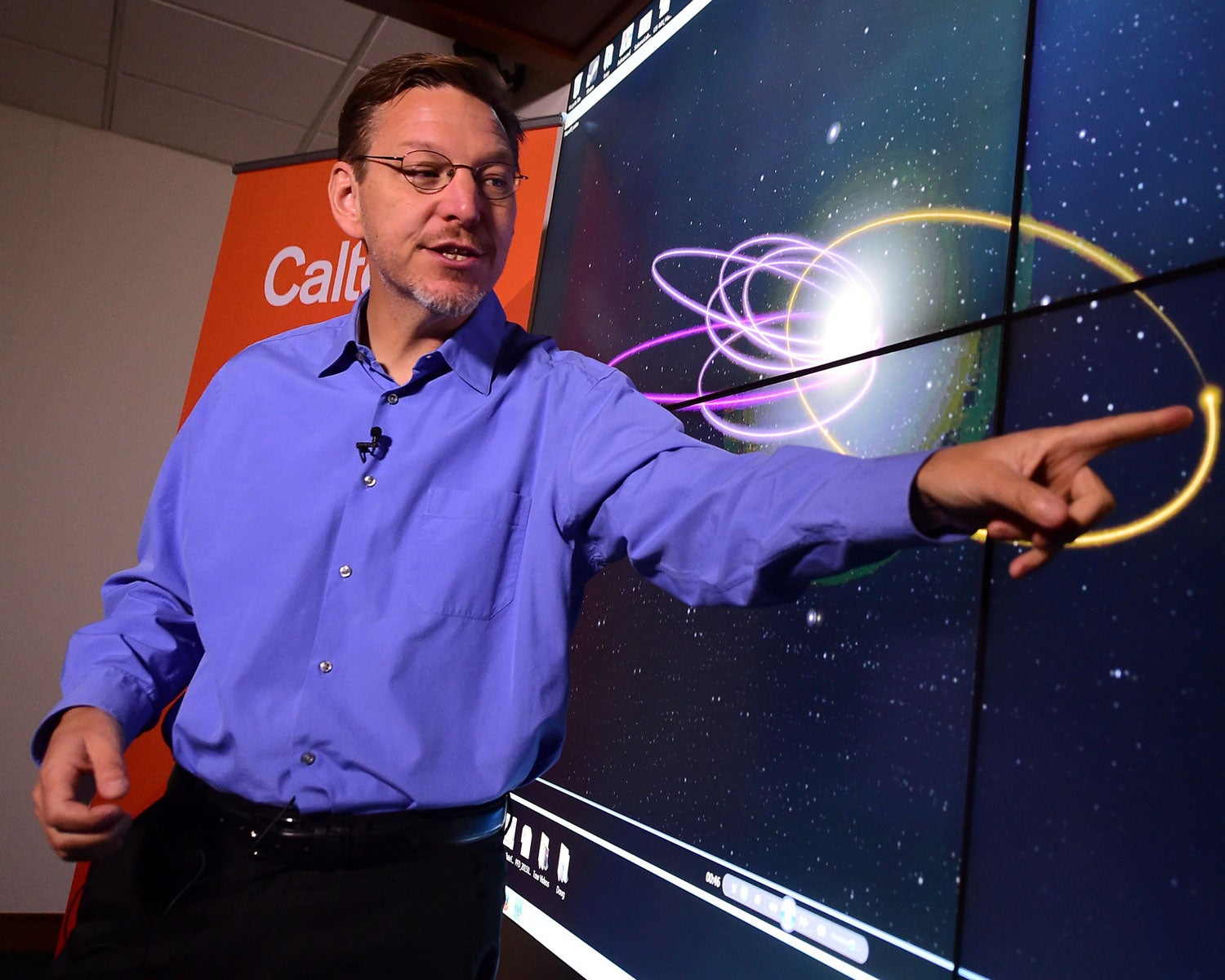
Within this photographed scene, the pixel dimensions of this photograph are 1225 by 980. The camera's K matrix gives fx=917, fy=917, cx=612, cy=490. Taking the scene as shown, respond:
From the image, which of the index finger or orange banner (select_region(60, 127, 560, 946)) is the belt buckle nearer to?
the index finger

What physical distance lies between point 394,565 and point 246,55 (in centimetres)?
340

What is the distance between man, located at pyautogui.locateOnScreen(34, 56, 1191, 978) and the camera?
0.97 m

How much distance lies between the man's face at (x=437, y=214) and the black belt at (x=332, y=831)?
0.64 m

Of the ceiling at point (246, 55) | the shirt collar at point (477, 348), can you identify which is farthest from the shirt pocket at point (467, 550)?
the ceiling at point (246, 55)

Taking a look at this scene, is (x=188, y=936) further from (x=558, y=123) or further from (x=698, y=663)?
(x=558, y=123)

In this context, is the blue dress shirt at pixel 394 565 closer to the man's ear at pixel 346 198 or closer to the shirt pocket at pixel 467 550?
the shirt pocket at pixel 467 550

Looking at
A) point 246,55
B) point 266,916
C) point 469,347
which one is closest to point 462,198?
point 469,347

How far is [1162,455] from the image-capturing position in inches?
36.5

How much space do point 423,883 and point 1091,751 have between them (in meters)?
0.73

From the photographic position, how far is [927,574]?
A: 120 cm

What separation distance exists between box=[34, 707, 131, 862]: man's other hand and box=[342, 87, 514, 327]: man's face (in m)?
0.65

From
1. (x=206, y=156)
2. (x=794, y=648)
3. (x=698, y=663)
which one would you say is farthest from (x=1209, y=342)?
(x=206, y=156)

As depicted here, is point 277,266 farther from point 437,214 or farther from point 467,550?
point 467,550

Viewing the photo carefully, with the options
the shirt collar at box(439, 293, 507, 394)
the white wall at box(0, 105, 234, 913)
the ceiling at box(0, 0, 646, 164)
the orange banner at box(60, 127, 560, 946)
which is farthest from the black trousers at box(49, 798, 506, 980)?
the white wall at box(0, 105, 234, 913)
